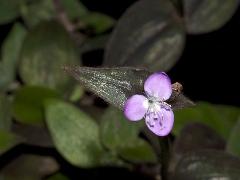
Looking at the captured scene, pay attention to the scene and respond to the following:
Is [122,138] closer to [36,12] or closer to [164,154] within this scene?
[164,154]

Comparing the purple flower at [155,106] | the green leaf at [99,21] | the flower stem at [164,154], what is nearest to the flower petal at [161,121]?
the purple flower at [155,106]

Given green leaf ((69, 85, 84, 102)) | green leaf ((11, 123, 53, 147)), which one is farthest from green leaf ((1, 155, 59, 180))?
green leaf ((69, 85, 84, 102))

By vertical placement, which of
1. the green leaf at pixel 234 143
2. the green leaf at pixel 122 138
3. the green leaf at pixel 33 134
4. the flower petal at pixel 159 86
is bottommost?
the flower petal at pixel 159 86

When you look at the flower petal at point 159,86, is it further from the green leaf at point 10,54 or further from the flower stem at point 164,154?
the green leaf at point 10,54

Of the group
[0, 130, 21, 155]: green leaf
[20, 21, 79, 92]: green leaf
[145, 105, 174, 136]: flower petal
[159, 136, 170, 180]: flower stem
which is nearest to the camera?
[145, 105, 174, 136]: flower petal

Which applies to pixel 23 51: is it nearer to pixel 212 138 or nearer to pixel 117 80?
pixel 212 138

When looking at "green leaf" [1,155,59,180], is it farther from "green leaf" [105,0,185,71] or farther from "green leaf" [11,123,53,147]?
"green leaf" [105,0,185,71]
